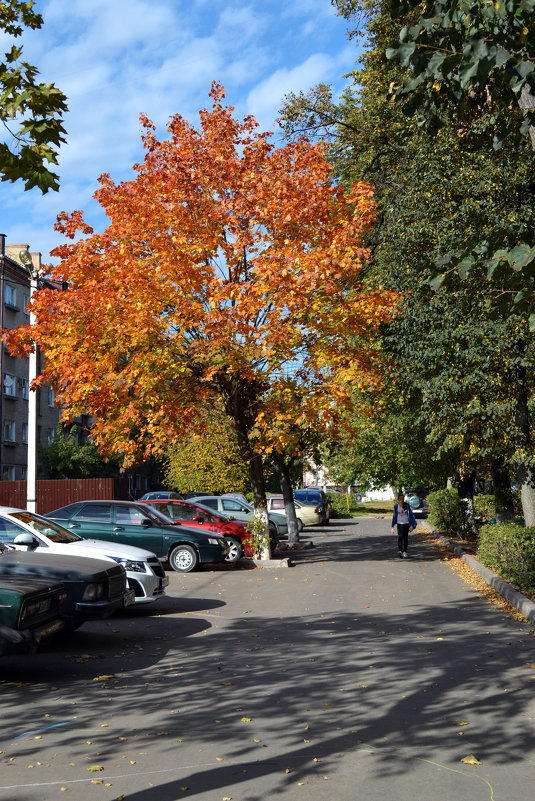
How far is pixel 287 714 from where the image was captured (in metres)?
6.72

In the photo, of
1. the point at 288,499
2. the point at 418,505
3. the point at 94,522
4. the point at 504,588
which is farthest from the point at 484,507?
the point at 418,505

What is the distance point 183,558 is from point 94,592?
925 centimetres

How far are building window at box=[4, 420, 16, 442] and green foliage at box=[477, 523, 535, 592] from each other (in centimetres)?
3766

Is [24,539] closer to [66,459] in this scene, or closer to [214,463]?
[214,463]

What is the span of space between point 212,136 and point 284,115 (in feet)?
15.0

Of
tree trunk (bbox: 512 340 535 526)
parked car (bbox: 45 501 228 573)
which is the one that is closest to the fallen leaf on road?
tree trunk (bbox: 512 340 535 526)

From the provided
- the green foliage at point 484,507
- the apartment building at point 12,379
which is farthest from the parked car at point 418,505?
the apartment building at point 12,379

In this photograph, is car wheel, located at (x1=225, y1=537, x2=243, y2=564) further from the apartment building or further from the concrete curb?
the apartment building

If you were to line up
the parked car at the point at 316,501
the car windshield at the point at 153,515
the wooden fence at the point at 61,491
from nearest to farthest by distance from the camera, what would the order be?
the car windshield at the point at 153,515
the wooden fence at the point at 61,491
the parked car at the point at 316,501

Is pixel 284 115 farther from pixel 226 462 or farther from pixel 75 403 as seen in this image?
pixel 226 462

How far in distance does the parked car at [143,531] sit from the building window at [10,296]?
3226 centimetres

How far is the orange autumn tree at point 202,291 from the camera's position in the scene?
19.3m

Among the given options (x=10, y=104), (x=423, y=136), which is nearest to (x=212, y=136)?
(x=423, y=136)

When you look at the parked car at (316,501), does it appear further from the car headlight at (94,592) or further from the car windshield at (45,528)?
the car headlight at (94,592)
